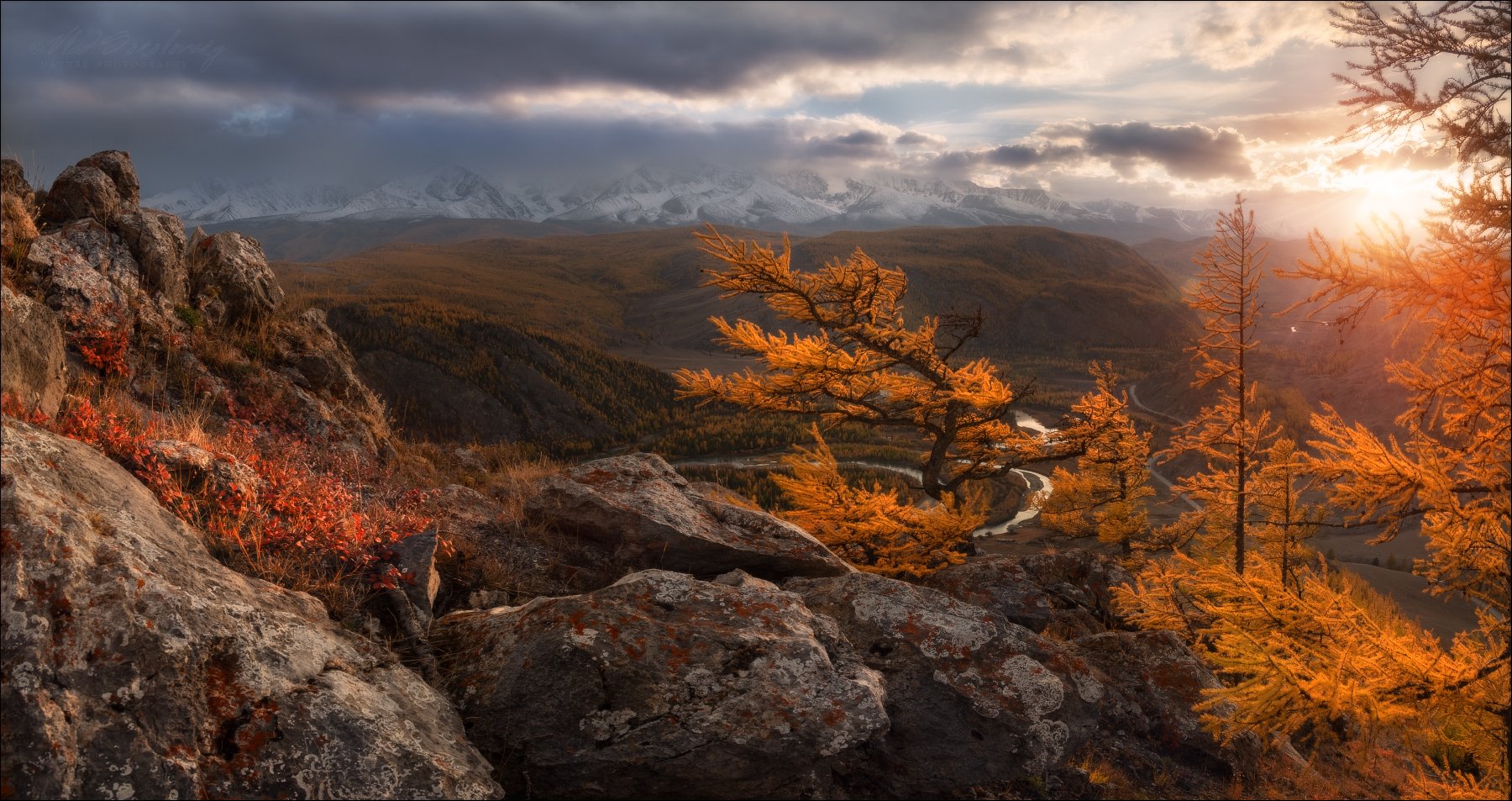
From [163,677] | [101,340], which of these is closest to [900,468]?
[101,340]

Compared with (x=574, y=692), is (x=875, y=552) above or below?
below

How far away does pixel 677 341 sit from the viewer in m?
97.5

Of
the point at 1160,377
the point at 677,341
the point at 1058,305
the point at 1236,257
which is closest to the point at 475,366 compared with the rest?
the point at 1236,257

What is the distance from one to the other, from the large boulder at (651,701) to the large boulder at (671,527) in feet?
7.79

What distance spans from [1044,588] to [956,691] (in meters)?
6.53

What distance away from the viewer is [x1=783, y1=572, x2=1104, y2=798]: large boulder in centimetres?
594

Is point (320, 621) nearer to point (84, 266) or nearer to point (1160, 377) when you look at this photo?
point (84, 266)

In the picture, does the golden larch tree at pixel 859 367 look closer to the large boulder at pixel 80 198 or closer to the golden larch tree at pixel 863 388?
the golden larch tree at pixel 863 388

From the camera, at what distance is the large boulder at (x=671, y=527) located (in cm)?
813

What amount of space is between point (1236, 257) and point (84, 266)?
1636 cm

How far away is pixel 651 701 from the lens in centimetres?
493

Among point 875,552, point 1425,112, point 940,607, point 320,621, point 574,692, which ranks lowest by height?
point 875,552

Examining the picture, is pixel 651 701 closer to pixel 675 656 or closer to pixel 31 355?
pixel 675 656

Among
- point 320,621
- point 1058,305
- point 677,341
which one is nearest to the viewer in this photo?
point 320,621
